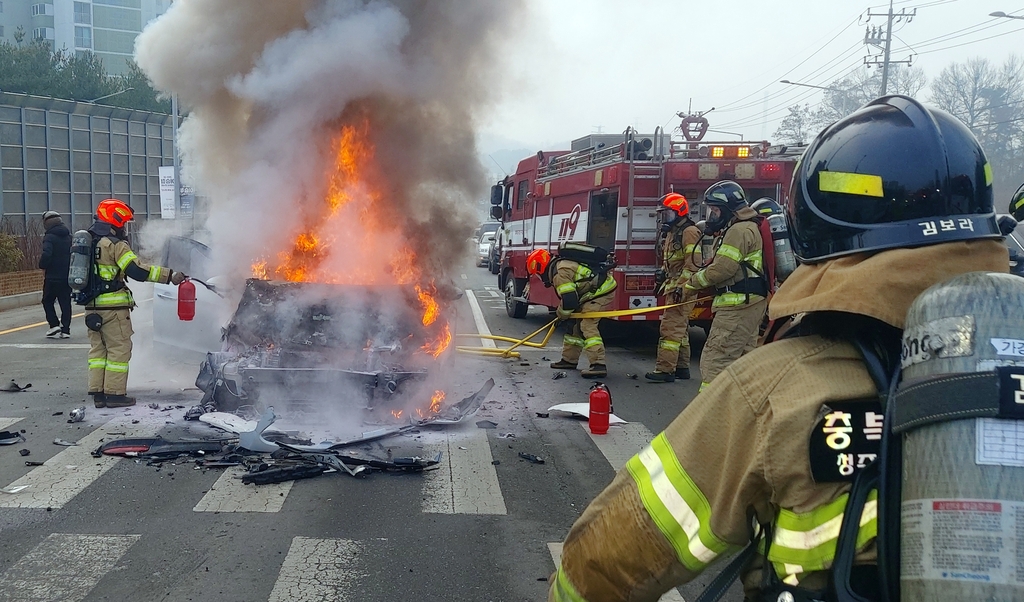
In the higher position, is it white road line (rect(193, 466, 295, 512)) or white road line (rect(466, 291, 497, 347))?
white road line (rect(466, 291, 497, 347))

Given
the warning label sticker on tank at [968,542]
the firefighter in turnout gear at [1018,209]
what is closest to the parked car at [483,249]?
the firefighter in turnout gear at [1018,209]

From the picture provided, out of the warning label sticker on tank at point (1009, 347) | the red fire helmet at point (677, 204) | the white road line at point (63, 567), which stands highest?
the red fire helmet at point (677, 204)

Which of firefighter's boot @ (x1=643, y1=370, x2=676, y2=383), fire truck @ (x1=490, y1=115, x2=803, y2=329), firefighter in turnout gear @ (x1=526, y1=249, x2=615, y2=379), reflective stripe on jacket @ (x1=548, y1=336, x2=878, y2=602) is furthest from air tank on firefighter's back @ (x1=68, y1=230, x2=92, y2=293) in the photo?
reflective stripe on jacket @ (x1=548, y1=336, x2=878, y2=602)

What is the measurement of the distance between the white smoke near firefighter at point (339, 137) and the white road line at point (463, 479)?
105 centimetres

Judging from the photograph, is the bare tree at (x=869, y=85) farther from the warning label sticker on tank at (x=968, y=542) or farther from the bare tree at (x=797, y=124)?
the warning label sticker on tank at (x=968, y=542)

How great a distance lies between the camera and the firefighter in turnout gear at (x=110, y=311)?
24.1 ft

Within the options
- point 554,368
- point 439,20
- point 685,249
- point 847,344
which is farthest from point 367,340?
point 847,344

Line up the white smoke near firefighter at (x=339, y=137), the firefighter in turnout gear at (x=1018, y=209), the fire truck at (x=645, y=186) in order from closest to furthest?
the firefighter in turnout gear at (x=1018, y=209)
the white smoke near firefighter at (x=339, y=137)
the fire truck at (x=645, y=186)

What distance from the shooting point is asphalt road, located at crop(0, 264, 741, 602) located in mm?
3781

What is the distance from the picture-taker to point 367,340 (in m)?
6.94

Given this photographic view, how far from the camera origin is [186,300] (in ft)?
26.7

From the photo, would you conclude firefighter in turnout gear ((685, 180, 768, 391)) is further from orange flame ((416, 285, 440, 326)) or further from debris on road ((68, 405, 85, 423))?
debris on road ((68, 405, 85, 423))

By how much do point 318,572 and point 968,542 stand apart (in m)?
3.37

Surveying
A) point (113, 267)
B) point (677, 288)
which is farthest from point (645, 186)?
point (113, 267)
